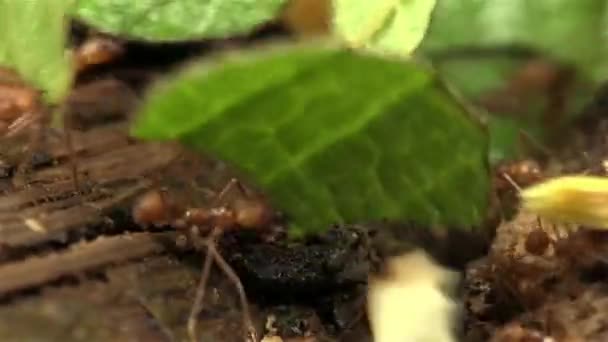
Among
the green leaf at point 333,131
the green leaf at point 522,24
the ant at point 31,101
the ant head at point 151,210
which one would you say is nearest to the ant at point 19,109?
the ant at point 31,101

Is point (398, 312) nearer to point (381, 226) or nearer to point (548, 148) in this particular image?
Answer: point (381, 226)

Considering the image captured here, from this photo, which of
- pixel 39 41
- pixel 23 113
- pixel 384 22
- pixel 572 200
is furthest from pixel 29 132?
pixel 572 200

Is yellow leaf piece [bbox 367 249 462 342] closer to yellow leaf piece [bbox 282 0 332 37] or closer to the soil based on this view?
the soil

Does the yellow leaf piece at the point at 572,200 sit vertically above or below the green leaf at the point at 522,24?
below

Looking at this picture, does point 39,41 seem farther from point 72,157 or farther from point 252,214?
point 252,214

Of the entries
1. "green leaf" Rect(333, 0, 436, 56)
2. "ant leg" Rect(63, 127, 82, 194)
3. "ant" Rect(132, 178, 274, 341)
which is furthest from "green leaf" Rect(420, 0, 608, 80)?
"ant leg" Rect(63, 127, 82, 194)

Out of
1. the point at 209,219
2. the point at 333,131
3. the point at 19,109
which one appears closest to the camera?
the point at 333,131

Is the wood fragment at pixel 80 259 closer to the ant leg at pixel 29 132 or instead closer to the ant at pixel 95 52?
the ant leg at pixel 29 132
